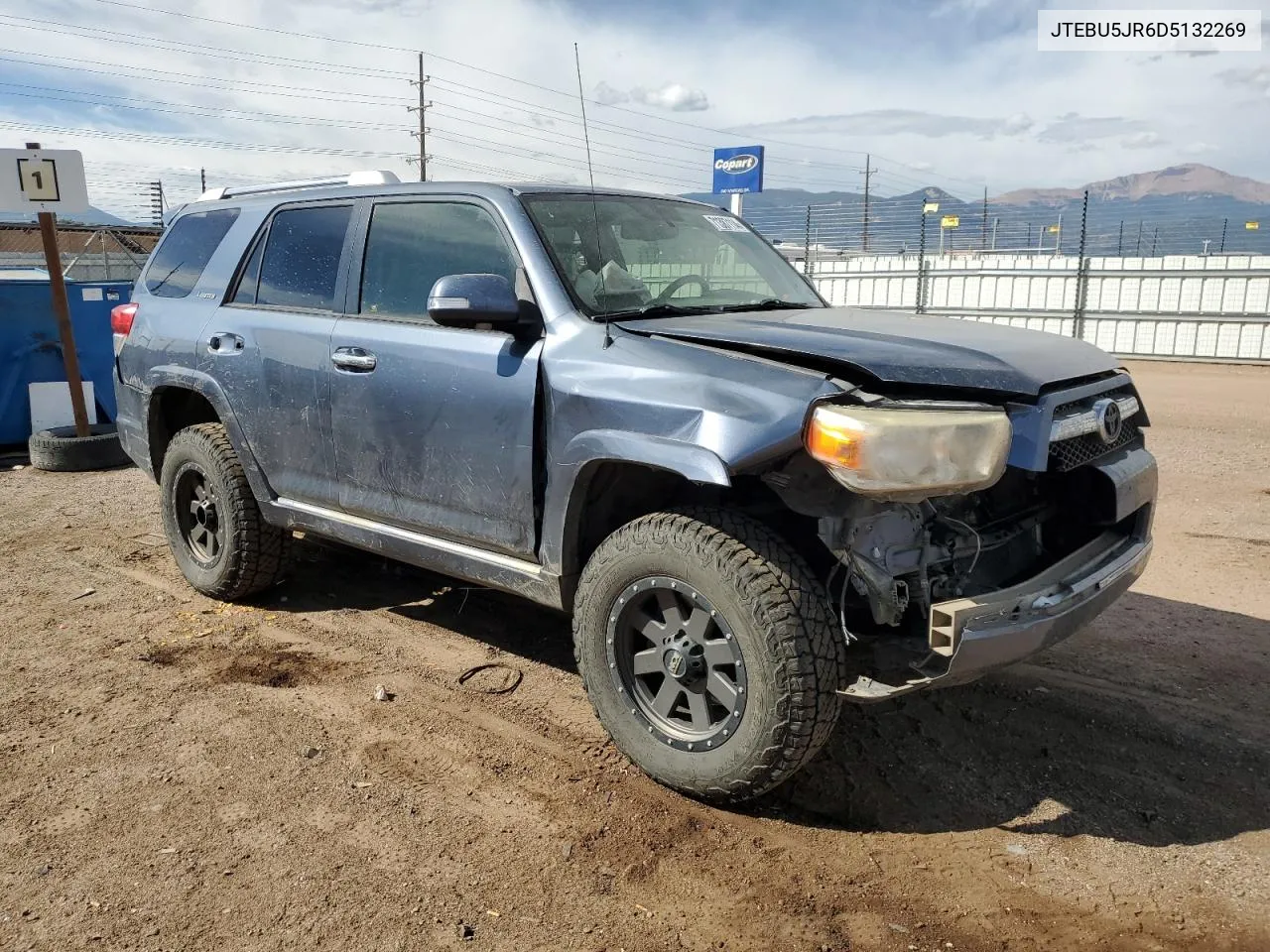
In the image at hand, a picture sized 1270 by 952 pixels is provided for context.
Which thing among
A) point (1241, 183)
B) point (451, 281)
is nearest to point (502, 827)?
point (451, 281)

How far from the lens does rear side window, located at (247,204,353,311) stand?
4242 millimetres

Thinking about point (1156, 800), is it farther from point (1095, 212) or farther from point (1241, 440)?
point (1095, 212)

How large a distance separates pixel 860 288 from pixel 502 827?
18.0m

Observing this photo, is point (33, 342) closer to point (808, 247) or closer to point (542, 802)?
point (542, 802)

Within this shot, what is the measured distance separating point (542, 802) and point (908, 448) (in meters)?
1.61

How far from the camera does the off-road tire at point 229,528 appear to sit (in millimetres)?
4664

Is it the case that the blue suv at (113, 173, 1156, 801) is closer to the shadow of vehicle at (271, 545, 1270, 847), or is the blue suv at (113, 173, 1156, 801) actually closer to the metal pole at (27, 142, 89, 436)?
the shadow of vehicle at (271, 545, 1270, 847)

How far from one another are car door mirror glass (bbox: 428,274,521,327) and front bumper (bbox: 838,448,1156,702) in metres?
1.66

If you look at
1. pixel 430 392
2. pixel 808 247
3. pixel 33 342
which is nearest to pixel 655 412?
pixel 430 392

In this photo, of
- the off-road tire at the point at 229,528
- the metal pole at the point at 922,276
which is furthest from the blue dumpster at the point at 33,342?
the metal pole at the point at 922,276

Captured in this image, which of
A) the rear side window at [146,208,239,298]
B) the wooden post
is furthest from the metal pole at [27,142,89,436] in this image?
the rear side window at [146,208,239,298]

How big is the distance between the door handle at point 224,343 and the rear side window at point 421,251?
83 cm

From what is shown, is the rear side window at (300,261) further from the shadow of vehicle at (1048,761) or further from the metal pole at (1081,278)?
the metal pole at (1081,278)

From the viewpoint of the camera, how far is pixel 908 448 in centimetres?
264
